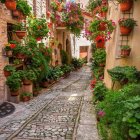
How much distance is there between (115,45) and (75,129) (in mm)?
3236

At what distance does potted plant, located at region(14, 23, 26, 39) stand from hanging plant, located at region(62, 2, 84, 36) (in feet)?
20.7

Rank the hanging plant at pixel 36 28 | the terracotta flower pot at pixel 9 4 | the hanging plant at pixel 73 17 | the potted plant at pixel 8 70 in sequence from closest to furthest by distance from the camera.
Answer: the terracotta flower pot at pixel 9 4 → the potted plant at pixel 8 70 → the hanging plant at pixel 36 28 → the hanging plant at pixel 73 17

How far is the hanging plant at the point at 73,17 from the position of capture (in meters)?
15.8

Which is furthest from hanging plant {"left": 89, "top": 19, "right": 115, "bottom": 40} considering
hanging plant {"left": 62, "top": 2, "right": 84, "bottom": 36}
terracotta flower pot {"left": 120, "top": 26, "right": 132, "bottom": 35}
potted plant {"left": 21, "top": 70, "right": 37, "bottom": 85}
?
hanging plant {"left": 62, "top": 2, "right": 84, "bottom": 36}

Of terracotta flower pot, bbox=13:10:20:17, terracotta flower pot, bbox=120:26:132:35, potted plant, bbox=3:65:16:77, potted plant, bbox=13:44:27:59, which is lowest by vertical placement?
potted plant, bbox=3:65:16:77

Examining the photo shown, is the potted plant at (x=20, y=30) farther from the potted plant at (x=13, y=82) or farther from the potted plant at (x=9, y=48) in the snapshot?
the potted plant at (x=13, y=82)

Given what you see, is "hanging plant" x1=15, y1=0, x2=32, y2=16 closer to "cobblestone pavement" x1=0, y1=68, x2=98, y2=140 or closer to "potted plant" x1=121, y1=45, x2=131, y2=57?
"cobblestone pavement" x1=0, y1=68, x2=98, y2=140

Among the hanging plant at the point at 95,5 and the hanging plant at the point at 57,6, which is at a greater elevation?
the hanging plant at the point at 57,6

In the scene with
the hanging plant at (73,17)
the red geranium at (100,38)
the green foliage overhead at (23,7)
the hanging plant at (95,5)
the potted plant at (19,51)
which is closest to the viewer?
the red geranium at (100,38)

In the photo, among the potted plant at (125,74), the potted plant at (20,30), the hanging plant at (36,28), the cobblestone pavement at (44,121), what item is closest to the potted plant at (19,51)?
the potted plant at (20,30)

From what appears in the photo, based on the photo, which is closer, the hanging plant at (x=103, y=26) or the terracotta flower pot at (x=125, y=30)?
the terracotta flower pot at (x=125, y=30)

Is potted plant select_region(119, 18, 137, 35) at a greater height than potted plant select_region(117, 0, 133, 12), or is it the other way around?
potted plant select_region(117, 0, 133, 12)

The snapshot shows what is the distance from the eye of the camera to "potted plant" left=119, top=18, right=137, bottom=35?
6846 mm

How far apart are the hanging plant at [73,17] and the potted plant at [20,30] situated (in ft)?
20.7
